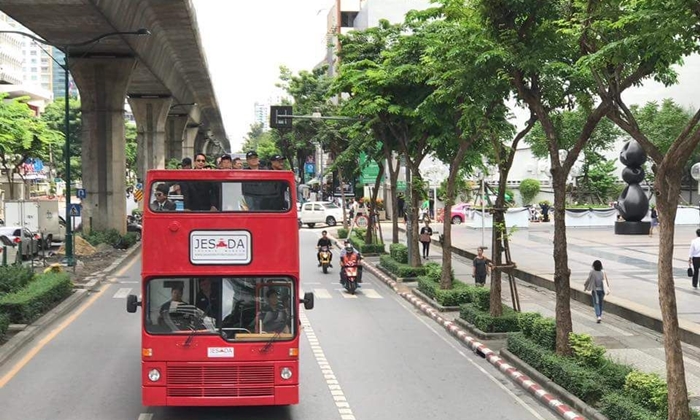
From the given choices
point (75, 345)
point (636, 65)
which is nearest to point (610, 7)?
point (636, 65)

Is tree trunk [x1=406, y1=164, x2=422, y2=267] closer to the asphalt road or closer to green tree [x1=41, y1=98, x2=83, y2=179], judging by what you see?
the asphalt road

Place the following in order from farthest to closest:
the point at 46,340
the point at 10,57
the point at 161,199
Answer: the point at 10,57, the point at 46,340, the point at 161,199

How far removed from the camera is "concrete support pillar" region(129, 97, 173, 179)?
5838 cm

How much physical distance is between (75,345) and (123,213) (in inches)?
1036

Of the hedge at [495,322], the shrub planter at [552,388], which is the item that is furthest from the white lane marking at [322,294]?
the shrub planter at [552,388]

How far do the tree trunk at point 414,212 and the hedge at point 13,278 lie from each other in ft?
A: 41.0

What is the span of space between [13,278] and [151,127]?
39438mm

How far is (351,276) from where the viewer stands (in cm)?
2681

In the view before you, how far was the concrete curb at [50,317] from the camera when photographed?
54.3 feet

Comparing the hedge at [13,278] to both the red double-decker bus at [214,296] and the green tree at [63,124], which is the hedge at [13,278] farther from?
the green tree at [63,124]

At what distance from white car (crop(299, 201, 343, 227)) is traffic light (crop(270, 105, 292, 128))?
65.2 ft

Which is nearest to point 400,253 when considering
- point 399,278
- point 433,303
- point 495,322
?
point 399,278

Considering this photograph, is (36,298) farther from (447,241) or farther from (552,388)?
(552,388)

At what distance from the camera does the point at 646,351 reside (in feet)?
55.7
